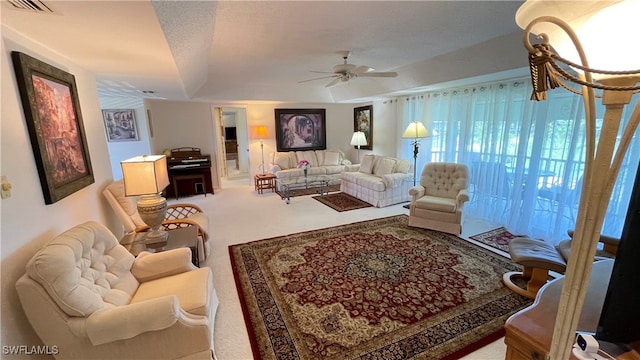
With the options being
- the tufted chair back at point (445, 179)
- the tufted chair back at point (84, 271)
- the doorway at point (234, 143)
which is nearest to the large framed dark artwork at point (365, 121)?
the tufted chair back at point (445, 179)

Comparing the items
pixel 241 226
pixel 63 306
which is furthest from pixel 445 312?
pixel 241 226

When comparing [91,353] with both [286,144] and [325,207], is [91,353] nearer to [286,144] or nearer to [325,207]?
[325,207]

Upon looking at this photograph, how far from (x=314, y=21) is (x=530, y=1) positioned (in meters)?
2.02

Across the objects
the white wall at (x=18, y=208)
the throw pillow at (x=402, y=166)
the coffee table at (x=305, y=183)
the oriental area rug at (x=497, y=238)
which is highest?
the white wall at (x=18, y=208)

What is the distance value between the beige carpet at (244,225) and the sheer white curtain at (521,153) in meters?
0.49

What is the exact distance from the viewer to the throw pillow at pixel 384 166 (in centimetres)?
529

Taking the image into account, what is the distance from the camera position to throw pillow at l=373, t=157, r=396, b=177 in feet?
17.4

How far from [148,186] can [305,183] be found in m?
4.11

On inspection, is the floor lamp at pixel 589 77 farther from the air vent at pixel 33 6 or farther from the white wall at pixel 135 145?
the white wall at pixel 135 145

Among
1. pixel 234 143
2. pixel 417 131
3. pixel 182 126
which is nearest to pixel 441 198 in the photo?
pixel 417 131

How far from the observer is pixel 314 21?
2.37m

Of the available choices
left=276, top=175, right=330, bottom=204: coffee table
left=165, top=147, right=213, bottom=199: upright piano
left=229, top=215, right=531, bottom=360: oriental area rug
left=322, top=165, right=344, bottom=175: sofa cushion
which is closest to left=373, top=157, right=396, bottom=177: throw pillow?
left=276, top=175, right=330, bottom=204: coffee table

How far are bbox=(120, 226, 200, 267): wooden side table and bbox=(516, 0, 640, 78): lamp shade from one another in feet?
8.60

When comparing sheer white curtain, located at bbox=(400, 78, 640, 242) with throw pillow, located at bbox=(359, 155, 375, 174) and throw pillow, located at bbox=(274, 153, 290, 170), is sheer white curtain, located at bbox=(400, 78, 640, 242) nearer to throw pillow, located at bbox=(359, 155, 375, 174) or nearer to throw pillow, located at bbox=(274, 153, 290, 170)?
throw pillow, located at bbox=(359, 155, 375, 174)
